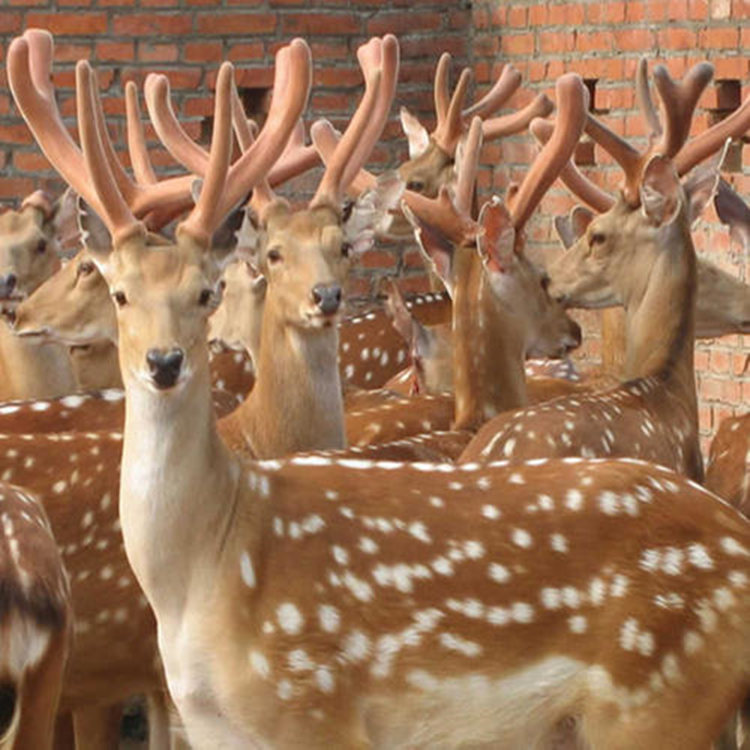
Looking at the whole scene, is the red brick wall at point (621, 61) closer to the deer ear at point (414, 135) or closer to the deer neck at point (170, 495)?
the deer ear at point (414, 135)

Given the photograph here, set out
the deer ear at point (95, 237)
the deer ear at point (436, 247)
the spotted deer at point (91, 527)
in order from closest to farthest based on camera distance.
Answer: the deer ear at point (95, 237) → the spotted deer at point (91, 527) → the deer ear at point (436, 247)

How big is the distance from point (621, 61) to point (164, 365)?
4.41m

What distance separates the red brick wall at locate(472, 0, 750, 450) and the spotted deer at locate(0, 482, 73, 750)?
3.98 meters

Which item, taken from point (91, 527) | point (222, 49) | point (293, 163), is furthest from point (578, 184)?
point (222, 49)

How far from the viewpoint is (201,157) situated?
6.34m

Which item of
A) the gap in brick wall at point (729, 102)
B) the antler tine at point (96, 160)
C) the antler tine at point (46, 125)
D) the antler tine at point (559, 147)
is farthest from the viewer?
the gap in brick wall at point (729, 102)

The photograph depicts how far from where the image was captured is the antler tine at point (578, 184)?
6973mm

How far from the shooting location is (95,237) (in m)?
4.89

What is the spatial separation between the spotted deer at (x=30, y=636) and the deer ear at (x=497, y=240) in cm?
236

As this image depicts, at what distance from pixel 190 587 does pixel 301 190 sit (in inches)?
208

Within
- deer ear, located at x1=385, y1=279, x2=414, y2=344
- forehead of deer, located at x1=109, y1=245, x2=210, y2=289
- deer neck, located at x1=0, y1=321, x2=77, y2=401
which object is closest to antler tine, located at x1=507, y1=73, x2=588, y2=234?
deer ear, located at x1=385, y1=279, x2=414, y2=344

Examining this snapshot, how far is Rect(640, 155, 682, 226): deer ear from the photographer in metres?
6.41

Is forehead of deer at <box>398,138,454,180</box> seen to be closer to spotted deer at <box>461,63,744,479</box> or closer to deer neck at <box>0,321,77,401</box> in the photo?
spotted deer at <box>461,63,744,479</box>

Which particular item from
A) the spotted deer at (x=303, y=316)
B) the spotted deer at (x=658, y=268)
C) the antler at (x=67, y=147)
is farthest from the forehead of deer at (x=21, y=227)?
the antler at (x=67, y=147)
